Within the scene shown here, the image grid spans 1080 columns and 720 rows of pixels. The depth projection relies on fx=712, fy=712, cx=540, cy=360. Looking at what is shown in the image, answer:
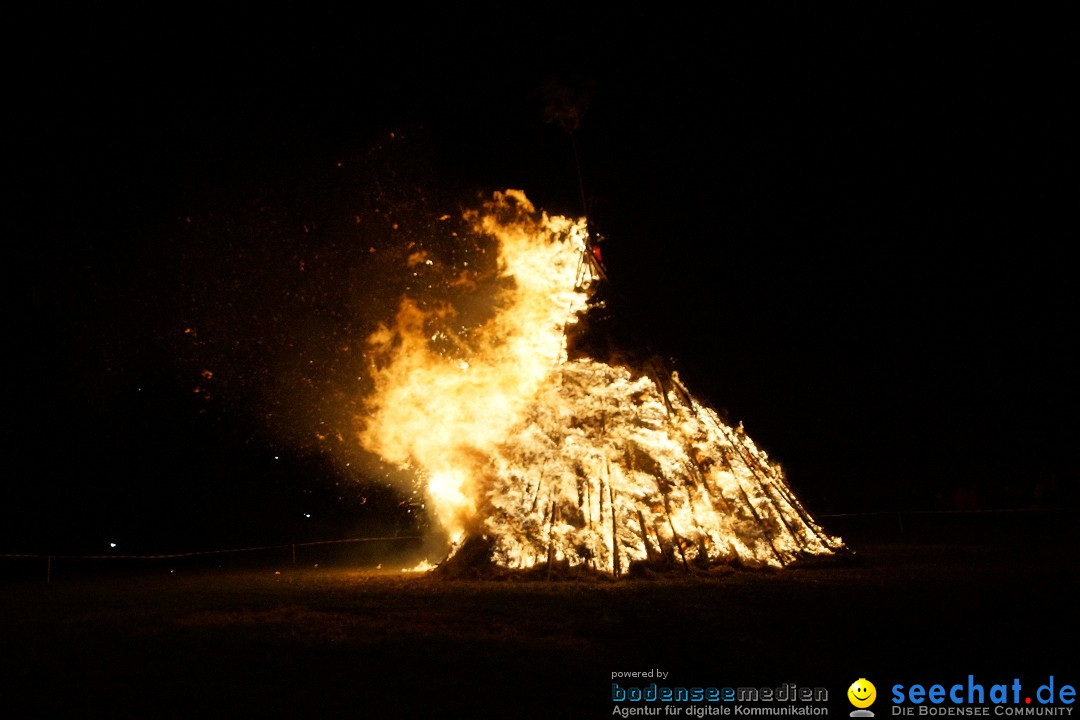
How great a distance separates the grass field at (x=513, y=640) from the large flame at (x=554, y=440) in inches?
32.6

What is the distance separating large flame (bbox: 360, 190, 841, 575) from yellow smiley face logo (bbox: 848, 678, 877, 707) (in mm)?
5417

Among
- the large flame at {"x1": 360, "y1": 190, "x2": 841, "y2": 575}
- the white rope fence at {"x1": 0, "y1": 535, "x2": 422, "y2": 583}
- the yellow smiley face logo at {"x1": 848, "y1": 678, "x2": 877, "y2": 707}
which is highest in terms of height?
the large flame at {"x1": 360, "y1": 190, "x2": 841, "y2": 575}

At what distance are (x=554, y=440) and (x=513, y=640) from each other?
202 inches

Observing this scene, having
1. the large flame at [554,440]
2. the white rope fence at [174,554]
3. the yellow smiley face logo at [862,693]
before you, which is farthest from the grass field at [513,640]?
the white rope fence at [174,554]

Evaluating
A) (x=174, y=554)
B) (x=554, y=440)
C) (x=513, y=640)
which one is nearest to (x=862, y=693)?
(x=513, y=640)

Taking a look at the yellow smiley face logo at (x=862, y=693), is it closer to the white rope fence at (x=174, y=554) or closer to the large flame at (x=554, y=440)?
the large flame at (x=554, y=440)

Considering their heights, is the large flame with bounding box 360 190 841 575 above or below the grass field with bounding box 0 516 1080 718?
above

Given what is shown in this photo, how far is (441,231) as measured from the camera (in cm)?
1173

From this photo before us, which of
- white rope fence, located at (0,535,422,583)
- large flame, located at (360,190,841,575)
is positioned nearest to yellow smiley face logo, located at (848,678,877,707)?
large flame, located at (360,190,841,575)

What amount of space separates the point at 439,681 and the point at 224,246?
30.3ft

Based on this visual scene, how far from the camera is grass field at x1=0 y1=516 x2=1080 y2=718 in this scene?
4.08 m

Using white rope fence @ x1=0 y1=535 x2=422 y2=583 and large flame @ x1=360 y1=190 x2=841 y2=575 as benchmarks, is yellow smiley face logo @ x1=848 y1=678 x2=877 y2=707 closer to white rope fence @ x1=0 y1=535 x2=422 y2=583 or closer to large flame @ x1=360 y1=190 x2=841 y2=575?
large flame @ x1=360 y1=190 x2=841 y2=575

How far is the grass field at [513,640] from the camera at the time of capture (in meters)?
4.08

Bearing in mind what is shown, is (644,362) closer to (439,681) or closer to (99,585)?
(439,681)
